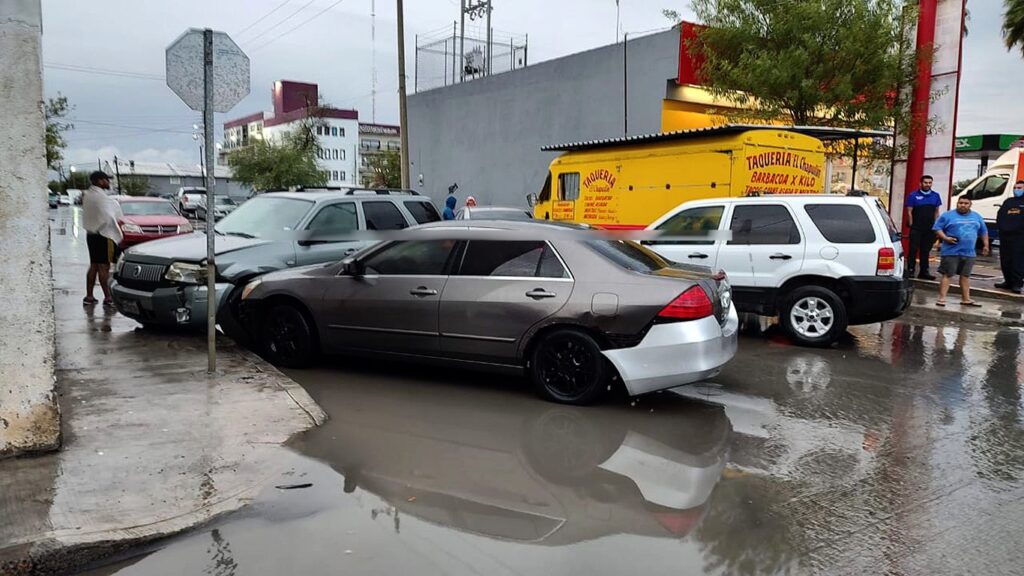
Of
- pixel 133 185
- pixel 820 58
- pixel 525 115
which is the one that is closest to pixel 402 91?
pixel 525 115

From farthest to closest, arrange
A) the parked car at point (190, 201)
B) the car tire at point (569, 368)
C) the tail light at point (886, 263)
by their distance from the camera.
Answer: the parked car at point (190, 201) < the tail light at point (886, 263) < the car tire at point (569, 368)

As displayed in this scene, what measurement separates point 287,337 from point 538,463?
337 centimetres

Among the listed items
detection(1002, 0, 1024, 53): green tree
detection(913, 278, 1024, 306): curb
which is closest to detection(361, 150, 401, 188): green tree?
detection(1002, 0, 1024, 53): green tree

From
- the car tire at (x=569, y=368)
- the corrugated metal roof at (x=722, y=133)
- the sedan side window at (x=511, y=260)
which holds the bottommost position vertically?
the car tire at (x=569, y=368)

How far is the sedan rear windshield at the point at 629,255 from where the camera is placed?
20.1 feet

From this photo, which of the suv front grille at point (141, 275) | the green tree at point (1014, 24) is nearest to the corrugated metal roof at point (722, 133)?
the suv front grille at point (141, 275)

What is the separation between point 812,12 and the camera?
1442 centimetres

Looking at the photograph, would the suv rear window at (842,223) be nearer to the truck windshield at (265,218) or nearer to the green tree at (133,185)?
the truck windshield at (265,218)

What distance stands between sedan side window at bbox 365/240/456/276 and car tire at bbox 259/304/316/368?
887 mm

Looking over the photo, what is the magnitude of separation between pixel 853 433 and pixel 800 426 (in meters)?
0.36

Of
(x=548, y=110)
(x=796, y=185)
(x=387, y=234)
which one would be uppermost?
(x=548, y=110)

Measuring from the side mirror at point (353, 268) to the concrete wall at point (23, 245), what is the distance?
2609 millimetres

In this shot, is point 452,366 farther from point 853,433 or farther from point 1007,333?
point 1007,333

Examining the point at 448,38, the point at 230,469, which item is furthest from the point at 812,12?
the point at 448,38
